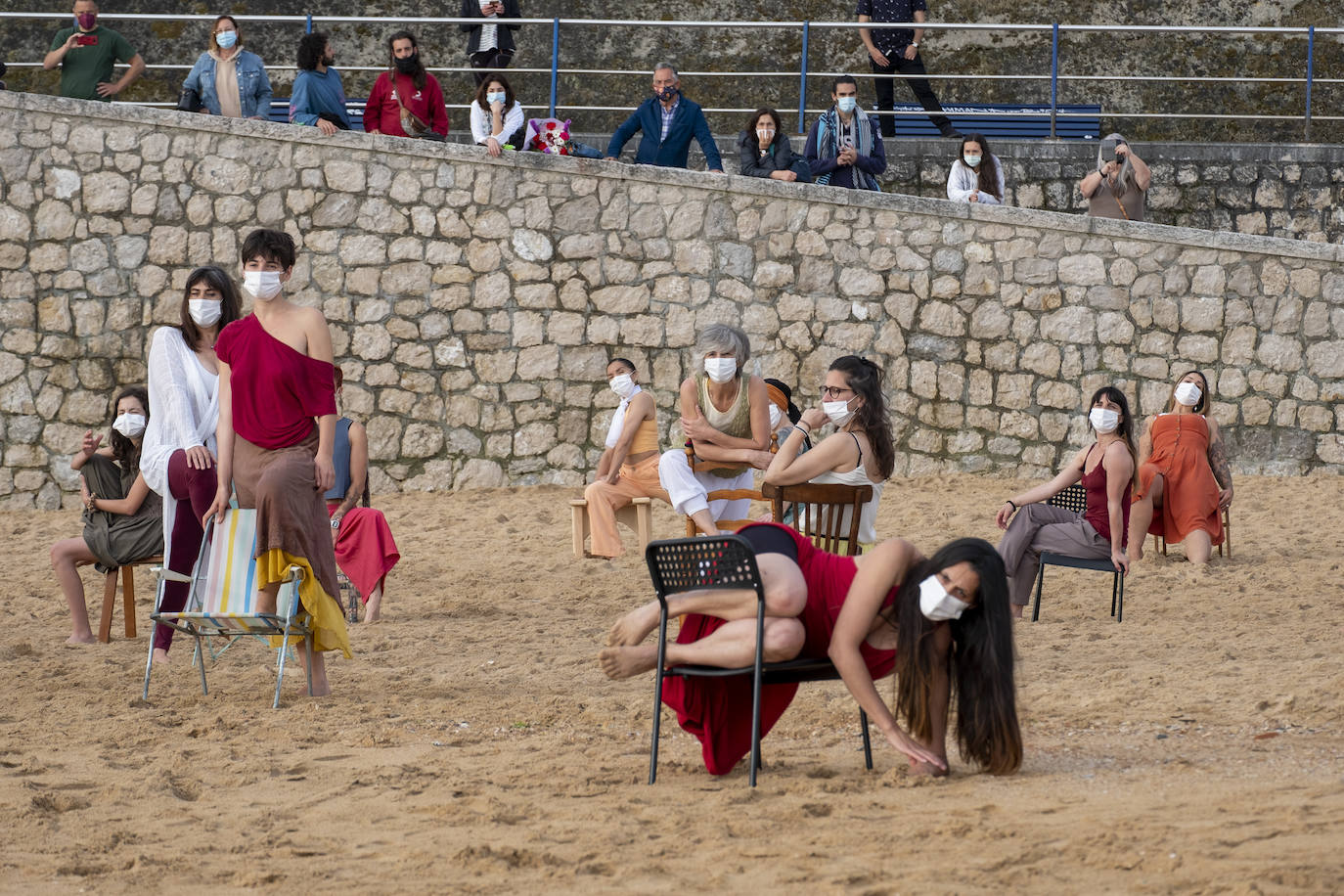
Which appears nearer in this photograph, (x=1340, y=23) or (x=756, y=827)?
(x=756, y=827)

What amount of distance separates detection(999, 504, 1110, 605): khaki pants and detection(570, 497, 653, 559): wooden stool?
7.08 feet

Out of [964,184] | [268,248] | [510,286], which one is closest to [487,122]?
[510,286]

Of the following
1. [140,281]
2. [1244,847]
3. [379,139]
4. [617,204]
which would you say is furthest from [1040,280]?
[1244,847]

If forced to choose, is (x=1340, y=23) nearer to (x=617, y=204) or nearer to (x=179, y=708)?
(x=617, y=204)

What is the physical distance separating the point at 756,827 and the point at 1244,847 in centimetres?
103

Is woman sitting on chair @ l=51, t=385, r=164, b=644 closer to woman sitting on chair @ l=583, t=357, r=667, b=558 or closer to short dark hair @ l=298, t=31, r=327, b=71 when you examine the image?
woman sitting on chair @ l=583, t=357, r=667, b=558

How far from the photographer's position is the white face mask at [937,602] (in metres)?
3.75

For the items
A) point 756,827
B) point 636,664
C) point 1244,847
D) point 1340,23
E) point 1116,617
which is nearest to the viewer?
point 1244,847

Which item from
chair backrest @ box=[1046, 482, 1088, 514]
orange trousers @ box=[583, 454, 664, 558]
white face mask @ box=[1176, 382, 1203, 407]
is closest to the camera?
chair backrest @ box=[1046, 482, 1088, 514]

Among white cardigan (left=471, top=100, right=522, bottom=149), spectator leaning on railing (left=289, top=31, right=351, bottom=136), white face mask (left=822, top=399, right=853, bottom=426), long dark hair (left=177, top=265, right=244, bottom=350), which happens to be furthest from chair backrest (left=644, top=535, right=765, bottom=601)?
spectator leaning on railing (left=289, top=31, right=351, bottom=136)

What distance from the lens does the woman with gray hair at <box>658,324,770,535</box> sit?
655 centimetres

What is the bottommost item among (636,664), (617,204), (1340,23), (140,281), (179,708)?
(179,708)

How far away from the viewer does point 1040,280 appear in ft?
34.4

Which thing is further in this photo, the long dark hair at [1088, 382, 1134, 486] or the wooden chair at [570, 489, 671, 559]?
the wooden chair at [570, 489, 671, 559]
